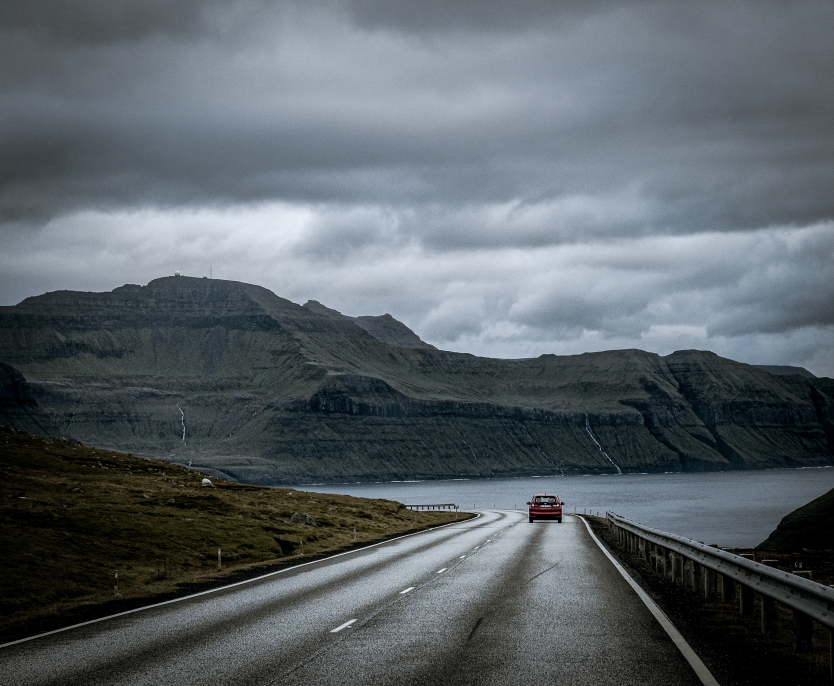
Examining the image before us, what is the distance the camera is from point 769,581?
1367 cm

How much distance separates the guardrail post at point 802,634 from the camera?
1235 centimetres

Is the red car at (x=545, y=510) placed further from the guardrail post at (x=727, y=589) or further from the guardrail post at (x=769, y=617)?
the guardrail post at (x=769, y=617)

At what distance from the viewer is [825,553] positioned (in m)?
50.0

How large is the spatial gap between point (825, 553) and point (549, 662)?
43.0 meters

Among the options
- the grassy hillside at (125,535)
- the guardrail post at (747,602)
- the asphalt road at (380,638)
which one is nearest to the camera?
the asphalt road at (380,638)

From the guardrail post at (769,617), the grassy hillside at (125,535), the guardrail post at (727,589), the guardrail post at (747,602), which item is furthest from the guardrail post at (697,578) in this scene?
the grassy hillside at (125,535)

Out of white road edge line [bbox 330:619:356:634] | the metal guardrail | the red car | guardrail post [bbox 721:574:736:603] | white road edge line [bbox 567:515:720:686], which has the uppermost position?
the metal guardrail

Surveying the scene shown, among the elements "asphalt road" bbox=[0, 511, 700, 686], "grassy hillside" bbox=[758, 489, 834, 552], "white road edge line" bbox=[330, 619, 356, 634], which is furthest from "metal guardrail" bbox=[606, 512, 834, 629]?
"grassy hillside" bbox=[758, 489, 834, 552]

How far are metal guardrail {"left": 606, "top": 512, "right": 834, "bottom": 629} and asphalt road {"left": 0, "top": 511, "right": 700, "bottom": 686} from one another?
1.50 m

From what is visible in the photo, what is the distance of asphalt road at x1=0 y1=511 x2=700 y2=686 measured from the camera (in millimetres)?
11359

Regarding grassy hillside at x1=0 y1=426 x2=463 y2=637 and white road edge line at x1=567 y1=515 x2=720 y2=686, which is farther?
grassy hillside at x1=0 y1=426 x2=463 y2=637

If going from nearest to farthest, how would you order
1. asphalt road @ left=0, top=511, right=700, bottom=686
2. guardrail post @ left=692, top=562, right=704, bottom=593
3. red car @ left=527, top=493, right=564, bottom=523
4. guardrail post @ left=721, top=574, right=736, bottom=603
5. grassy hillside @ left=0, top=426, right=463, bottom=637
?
asphalt road @ left=0, top=511, right=700, bottom=686
guardrail post @ left=721, top=574, right=736, bottom=603
guardrail post @ left=692, top=562, right=704, bottom=593
grassy hillside @ left=0, top=426, right=463, bottom=637
red car @ left=527, top=493, right=564, bottom=523

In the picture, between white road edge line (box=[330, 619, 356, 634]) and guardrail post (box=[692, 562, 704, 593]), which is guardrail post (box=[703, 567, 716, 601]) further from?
white road edge line (box=[330, 619, 356, 634])

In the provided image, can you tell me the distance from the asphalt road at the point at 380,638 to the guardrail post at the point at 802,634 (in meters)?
1.52
